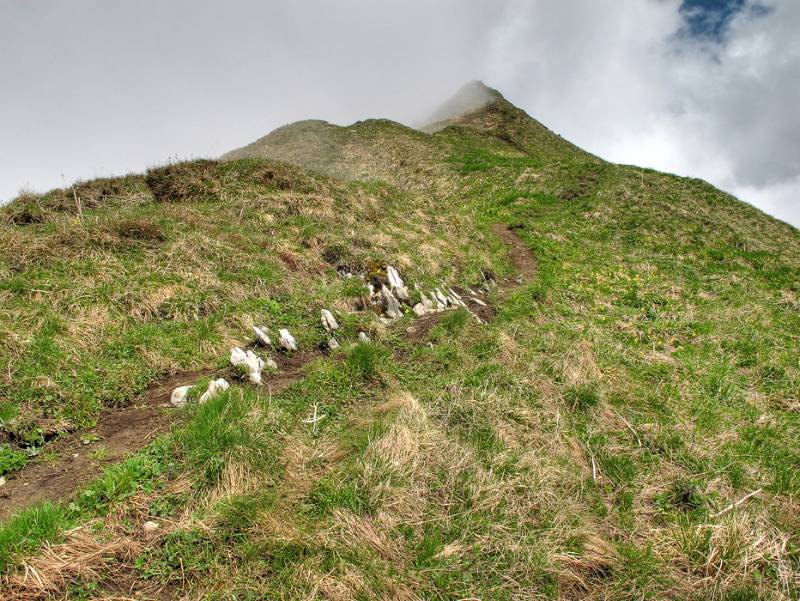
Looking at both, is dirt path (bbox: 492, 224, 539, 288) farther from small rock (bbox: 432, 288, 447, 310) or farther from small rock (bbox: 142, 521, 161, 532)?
small rock (bbox: 142, 521, 161, 532)

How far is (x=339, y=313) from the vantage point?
924cm

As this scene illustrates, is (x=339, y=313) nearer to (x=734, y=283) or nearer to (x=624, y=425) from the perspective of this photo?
(x=624, y=425)

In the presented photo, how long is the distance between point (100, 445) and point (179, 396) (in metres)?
1.09

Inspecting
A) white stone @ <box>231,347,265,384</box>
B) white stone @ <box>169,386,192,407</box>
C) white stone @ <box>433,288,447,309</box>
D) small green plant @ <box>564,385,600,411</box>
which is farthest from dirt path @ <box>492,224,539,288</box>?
white stone @ <box>169,386,192,407</box>

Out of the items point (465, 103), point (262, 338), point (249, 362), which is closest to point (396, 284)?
point (262, 338)

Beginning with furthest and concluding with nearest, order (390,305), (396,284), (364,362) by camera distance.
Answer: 1. (396,284)
2. (390,305)
3. (364,362)

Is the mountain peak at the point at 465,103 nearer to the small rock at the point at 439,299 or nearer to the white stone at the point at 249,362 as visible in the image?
the small rock at the point at 439,299

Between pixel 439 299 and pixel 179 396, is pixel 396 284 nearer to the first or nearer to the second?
pixel 439 299

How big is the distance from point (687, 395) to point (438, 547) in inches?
268

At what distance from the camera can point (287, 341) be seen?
26.1 ft

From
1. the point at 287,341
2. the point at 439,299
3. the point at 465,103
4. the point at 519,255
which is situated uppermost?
the point at 465,103

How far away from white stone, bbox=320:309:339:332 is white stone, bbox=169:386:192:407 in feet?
10.6

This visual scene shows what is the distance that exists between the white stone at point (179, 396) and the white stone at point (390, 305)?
17.1 ft

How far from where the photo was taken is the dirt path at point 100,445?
170 inches
